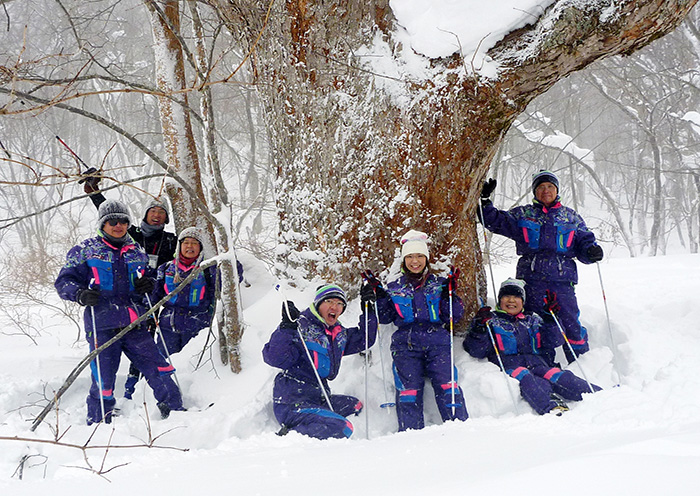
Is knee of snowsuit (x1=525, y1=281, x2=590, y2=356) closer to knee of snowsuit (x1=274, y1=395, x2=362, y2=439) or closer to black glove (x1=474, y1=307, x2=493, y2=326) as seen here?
black glove (x1=474, y1=307, x2=493, y2=326)

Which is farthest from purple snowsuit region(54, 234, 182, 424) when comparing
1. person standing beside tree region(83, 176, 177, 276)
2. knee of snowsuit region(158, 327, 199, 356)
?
person standing beside tree region(83, 176, 177, 276)

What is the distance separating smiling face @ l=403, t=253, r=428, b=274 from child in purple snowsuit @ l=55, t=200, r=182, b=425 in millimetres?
2274

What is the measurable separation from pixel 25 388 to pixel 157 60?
11.5 feet

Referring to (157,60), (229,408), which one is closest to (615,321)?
(229,408)

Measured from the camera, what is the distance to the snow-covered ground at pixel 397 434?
1740 mm

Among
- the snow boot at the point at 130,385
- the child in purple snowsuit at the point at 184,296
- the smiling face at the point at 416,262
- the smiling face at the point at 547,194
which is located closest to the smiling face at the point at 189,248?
the child in purple snowsuit at the point at 184,296

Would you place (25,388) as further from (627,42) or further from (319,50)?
(627,42)

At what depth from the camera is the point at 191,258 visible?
14.2 ft

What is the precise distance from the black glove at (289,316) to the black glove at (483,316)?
157cm

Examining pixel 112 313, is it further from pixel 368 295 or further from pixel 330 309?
pixel 368 295

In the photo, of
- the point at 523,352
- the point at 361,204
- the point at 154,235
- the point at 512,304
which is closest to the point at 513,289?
the point at 512,304

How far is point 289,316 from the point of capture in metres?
3.48

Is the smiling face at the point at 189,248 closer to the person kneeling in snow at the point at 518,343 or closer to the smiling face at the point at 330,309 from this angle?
the smiling face at the point at 330,309

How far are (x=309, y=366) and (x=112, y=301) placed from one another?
5.98 ft
